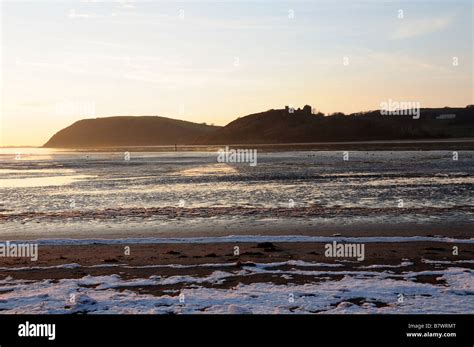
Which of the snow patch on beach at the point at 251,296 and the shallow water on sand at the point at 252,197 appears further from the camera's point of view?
the shallow water on sand at the point at 252,197

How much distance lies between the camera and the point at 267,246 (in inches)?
521

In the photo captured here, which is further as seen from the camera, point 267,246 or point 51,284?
point 267,246

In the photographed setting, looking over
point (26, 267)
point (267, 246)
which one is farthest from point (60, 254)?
point (267, 246)

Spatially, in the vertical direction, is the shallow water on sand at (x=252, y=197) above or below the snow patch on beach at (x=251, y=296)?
above

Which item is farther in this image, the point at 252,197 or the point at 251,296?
the point at 252,197

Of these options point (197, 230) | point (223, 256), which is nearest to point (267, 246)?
point (223, 256)

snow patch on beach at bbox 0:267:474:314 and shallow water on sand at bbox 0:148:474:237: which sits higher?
shallow water on sand at bbox 0:148:474:237

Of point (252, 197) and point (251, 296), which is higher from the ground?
point (252, 197)

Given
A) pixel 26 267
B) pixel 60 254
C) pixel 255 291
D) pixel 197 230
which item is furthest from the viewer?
pixel 197 230

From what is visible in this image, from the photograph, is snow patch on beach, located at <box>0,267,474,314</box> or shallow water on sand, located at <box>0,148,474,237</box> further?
shallow water on sand, located at <box>0,148,474,237</box>
